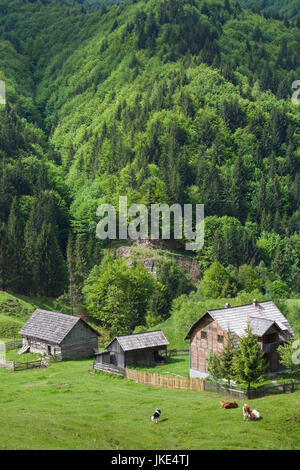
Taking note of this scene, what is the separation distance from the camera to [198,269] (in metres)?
171

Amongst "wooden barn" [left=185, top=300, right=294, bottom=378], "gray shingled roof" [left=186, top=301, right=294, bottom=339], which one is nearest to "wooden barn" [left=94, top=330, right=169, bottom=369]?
"wooden barn" [left=185, top=300, right=294, bottom=378]

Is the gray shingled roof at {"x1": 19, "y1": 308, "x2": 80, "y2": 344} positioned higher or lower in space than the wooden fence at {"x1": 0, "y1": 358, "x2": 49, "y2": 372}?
higher

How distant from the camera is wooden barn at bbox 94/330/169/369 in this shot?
80875 millimetres

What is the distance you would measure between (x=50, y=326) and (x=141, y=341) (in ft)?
56.0

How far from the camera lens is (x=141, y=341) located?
82.4 meters

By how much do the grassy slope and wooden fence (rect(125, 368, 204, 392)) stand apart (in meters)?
1.35

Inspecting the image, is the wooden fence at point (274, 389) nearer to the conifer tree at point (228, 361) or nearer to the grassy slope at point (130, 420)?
the grassy slope at point (130, 420)

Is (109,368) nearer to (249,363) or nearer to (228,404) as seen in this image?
(249,363)

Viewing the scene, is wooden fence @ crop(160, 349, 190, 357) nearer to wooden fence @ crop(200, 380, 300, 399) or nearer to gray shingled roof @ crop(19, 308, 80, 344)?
gray shingled roof @ crop(19, 308, 80, 344)

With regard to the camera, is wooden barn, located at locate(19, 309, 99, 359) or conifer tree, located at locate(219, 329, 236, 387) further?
wooden barn, located at locate(19, 309, 99, 359)

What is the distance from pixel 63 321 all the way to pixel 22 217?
9396 centimetres

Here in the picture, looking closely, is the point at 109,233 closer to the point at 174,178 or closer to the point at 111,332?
the point at 174,178

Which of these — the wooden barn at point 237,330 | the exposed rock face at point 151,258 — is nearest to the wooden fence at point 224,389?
the wooden barn at point 237,330

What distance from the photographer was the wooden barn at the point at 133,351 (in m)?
80.9
